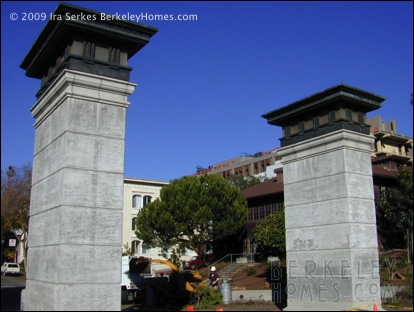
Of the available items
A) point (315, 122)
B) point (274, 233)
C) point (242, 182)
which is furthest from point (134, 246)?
point (315, 122)

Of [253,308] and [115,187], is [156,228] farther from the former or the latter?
[115,187]

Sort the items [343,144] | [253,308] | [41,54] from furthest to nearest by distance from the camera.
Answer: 1. [253,308]
2. [343,144]
3. [41,54]

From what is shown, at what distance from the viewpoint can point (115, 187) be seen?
10070mm

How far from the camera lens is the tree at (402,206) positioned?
27781 mm

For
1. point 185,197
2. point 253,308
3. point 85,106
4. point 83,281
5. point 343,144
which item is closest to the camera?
point 83,281

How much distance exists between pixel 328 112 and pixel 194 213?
81.2ft

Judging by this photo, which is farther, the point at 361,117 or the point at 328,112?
the point at 361,117

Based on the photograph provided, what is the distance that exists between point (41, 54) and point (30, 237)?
4.49 m

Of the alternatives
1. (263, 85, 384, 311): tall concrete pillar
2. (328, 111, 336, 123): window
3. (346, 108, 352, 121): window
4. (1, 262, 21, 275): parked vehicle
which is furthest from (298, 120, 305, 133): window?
(1, 262, 21, 275): parked vehicle

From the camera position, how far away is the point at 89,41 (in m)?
10.3

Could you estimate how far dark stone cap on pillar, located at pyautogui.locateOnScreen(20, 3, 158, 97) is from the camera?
9.93 metres

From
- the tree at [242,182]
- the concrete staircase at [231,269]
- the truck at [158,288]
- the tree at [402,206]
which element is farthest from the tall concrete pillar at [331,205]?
the tree at [242,182]

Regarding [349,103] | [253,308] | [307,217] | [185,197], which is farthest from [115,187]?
[185,197]

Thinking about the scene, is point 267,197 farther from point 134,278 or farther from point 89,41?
point 89,41
